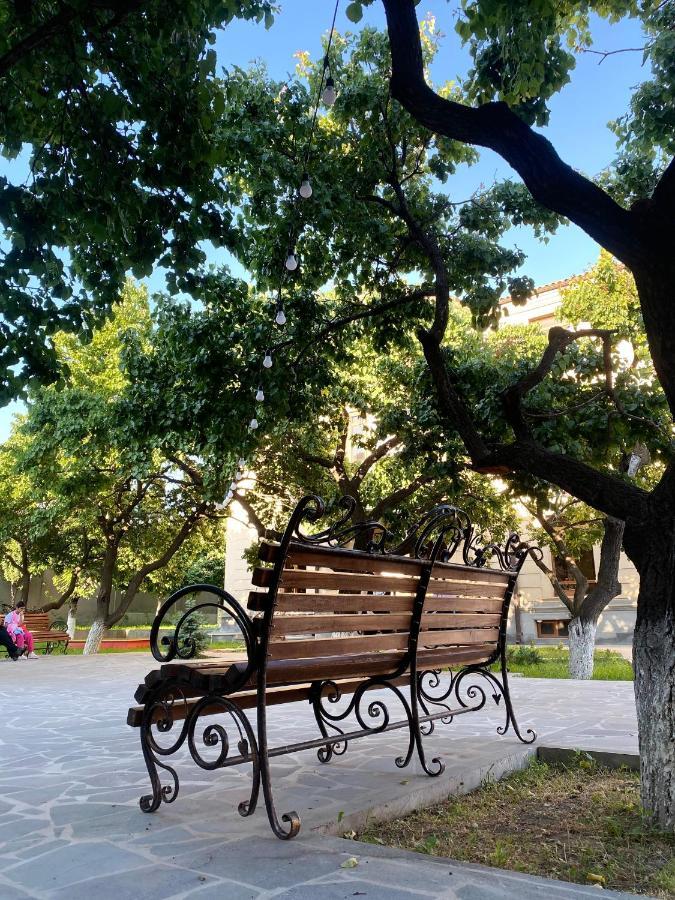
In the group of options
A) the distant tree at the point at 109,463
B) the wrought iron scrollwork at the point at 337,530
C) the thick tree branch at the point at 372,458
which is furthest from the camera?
the thick tree branch at the point at 372,458

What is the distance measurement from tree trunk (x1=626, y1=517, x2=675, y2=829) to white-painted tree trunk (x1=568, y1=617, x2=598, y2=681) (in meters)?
9.12

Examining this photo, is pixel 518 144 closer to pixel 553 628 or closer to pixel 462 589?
pixel 462 589

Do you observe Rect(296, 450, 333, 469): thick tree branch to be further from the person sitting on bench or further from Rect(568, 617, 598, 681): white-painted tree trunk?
the person sitting on bench

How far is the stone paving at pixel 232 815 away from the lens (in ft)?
8.02

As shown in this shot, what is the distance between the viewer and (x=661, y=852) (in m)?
3.14

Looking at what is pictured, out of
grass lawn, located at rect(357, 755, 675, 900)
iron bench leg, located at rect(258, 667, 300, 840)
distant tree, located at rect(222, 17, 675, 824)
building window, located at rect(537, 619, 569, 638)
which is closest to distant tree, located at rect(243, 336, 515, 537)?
distant tree, located at rect(222, 17, 675, 824)


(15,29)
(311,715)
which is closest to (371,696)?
(311,715)

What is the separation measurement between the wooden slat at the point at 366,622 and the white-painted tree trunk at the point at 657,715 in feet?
3.83

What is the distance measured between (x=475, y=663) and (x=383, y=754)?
0.97m

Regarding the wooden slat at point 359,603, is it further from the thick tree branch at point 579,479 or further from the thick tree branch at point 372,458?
the thick tree branch at point 372,458

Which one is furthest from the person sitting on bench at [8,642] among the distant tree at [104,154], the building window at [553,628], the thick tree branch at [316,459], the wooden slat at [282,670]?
the building window at [553,628]

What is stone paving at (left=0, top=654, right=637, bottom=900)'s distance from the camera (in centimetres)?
245

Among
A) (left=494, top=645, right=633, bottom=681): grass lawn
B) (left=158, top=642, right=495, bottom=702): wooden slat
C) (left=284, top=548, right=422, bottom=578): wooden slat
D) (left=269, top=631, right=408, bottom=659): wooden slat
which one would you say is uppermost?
(left=284, top=548, right=422, bottom=578): wooden slat

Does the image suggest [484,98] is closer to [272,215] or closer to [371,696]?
[272,215]
